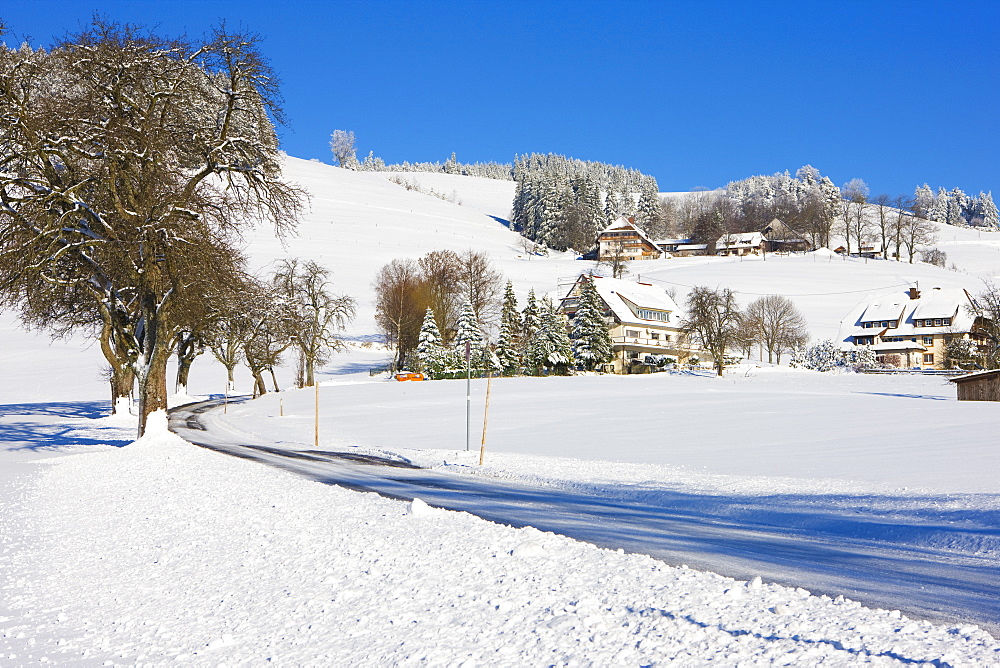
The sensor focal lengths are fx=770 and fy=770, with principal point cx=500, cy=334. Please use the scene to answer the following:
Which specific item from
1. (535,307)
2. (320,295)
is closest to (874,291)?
(535,307)

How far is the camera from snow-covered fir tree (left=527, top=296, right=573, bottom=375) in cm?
6831

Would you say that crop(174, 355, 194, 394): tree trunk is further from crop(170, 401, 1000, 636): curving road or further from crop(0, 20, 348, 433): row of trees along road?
crop(170, 401, 1000, 636): curving road

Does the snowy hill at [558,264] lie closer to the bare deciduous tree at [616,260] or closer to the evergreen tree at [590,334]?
the bare deciduous tree at [616,260]

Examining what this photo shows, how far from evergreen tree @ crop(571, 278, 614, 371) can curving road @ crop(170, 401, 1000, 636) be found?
5541 centimetres

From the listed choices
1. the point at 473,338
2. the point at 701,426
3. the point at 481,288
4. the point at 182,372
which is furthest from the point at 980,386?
the point at 481,288

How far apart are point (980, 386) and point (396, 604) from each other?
1617 inches

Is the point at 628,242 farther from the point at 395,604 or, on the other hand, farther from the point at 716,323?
the point at 395,604

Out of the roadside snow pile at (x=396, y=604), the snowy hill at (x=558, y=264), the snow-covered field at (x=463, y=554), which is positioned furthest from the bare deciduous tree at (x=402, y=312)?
the roadside snow pile at (x=396, y=604)

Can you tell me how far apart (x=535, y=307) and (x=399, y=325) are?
1600 cm

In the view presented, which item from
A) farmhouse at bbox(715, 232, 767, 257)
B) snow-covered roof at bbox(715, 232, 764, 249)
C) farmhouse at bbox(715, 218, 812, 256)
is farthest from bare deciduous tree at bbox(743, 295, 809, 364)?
snow-covered roof at bbox(715, 232, 764, 249)

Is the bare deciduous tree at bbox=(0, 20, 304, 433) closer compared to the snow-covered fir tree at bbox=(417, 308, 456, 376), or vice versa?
the bare deciduous tree at bbox=(0, 20, 304, 433)

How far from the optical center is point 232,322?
45.2 metres

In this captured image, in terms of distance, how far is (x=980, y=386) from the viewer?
38812mm

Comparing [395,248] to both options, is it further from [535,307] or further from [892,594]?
[892,594]
